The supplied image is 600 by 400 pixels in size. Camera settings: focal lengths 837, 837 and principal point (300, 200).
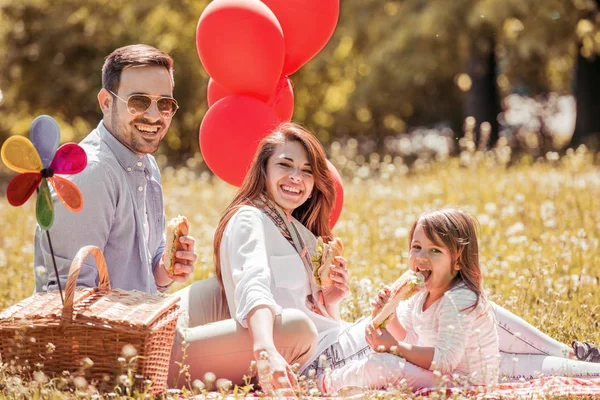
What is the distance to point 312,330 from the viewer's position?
3586 millimetres

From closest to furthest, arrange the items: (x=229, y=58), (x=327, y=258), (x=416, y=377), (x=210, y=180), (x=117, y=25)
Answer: (x=416, y=377) < (x=327, y=258) < (x=229, y=58) < (x=210, y=180) < (x=117, y=25)

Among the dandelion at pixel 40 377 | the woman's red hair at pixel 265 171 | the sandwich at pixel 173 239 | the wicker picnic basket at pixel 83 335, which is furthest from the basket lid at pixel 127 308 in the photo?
the woman's red hair at pixel 265 171

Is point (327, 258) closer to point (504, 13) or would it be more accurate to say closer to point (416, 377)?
point (416, 377)

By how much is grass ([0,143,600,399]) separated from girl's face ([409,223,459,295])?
0.97 metres

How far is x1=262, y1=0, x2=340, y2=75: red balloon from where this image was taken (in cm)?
493

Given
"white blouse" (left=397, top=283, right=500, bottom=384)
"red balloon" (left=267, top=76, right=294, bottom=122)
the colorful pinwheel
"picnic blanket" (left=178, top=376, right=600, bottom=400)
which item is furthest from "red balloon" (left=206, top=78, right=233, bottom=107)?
"picnic blanket" (left=178, top=376, right=600, bottom=400)

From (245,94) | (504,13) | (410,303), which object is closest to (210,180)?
(504,13)

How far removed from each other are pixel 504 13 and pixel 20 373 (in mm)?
9132

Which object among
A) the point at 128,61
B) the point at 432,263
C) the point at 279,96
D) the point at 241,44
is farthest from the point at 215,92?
the point at 432,263

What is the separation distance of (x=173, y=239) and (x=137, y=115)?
61 centimetres

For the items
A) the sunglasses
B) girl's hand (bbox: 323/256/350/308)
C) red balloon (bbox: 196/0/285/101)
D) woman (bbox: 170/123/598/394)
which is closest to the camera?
woman (bbox: 170/123/598/394)

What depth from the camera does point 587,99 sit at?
13.9 meters

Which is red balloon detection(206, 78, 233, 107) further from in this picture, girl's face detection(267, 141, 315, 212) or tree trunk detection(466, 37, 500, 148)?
tree trunk detection(466, 37, 500, 148)

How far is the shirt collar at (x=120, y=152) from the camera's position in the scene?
12.7 ft
